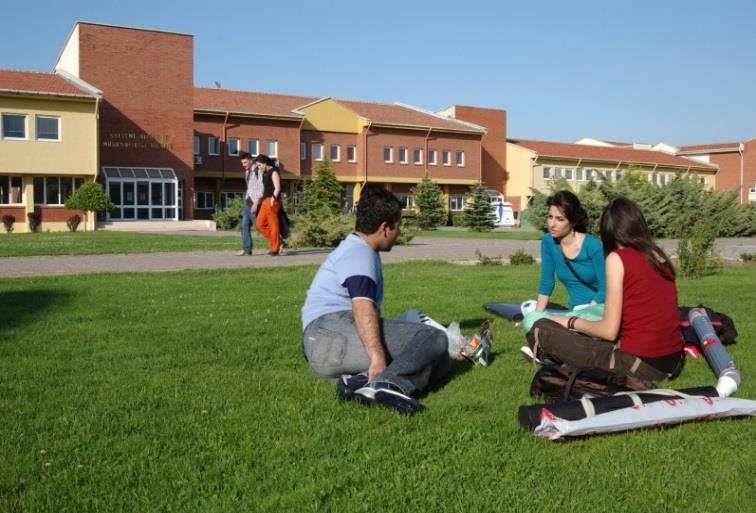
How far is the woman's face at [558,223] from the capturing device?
269 inches

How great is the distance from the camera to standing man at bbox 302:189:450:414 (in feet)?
15.5

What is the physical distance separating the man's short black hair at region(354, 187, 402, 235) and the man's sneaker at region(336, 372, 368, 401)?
92 cm

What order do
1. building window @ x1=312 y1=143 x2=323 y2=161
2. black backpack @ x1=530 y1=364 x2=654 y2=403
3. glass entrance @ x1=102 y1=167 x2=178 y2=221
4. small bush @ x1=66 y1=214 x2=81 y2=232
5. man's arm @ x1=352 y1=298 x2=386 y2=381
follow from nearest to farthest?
black backpack @ x1=530 y1=364 x2=654 y2=403
man's arm @ x1=352 y1=298 x2=386 y2=381
small bush @ x1=66 y1=214 x2=81 y2=232
glass entrance @ x1=102 y1=167 x2=178 y2=221
building window @ x1=312 y1=143 x2=323 y2=161

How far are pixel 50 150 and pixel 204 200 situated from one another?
13.7m

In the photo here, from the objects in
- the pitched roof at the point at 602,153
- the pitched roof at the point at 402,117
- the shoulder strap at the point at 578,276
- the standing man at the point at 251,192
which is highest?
the pitched roof at the point at 402,117

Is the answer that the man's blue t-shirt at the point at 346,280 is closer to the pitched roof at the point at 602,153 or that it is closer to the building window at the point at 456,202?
the building window at the point at 456,202

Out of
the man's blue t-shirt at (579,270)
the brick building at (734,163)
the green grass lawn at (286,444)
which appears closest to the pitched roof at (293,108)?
the brick building at (734,163)

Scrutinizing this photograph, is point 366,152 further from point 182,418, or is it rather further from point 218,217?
point 182,418

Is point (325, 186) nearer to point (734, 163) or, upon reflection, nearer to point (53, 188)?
point (53, 188)

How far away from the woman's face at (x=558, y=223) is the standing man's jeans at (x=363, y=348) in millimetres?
2141

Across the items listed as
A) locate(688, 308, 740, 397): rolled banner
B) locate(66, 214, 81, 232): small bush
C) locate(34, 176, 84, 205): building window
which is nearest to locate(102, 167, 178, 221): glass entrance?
locate(34, 176, 84, 205): building window

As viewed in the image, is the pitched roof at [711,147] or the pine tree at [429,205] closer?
the pine tree at [429,205]

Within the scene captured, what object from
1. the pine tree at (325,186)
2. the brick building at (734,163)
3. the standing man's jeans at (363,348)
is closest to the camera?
the standing man's jeans at (363,348)

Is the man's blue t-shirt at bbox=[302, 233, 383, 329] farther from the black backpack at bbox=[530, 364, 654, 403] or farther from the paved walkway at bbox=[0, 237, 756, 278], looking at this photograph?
the paved walkway at bbox=[0, 237, 756, 278]
